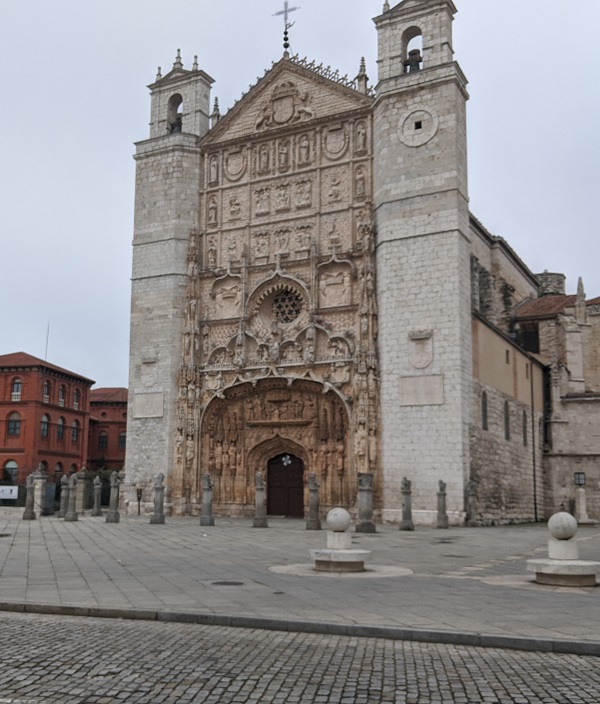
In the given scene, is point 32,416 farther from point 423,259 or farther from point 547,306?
point 423,259

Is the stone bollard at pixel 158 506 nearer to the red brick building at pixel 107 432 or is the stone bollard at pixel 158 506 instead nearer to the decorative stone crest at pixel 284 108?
the decorative stone crest at pixel 284 108

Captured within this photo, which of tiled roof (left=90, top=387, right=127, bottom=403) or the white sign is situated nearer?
the white sign

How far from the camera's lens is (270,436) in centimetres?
3003

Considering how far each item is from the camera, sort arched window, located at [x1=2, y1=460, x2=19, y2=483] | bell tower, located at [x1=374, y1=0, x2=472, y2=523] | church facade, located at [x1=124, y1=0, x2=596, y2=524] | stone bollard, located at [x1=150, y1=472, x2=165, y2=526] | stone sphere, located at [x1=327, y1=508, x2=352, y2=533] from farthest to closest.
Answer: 1. arched window, located at [x1=2, y1=460, x2=19, y2=483]
2. church facade, located at [x1=124, y1=0, x2=596, y2=524]
3. bell tower, located at [x1=374, y1=0, x2=472, y2=523]
4. stone bollard, located at [x1=150, y1=472, x2=165, y2=526]
5. stone sphere, located at [x1=327, y1=508, x2=352, y2=533]

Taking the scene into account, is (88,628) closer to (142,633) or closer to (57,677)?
(142,633)

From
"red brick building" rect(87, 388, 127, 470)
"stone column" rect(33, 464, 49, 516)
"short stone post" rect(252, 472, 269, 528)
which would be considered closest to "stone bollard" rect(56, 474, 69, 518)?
"stone column" rect(33, 464, 49, 516)

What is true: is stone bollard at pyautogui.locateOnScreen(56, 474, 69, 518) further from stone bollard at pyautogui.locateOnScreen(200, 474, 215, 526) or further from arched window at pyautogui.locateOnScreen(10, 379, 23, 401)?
arched window at pyautogui.locateOnScreen(10, 379, 23, 401)

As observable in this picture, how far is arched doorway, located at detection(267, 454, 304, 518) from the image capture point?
98.8 feet

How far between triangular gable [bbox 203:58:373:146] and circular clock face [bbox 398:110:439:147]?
2381 mm

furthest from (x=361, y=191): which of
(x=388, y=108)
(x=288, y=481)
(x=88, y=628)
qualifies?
(x=88, y=628)

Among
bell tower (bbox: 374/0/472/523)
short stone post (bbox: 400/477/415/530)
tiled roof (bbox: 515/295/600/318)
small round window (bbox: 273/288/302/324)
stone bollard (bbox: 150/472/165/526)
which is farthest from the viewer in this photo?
tiled roof (bbox: 515/295/600/318)

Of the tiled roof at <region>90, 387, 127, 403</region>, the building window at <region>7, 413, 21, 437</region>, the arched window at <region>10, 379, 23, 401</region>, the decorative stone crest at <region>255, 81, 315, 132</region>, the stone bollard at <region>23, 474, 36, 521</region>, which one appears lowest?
the stone bollard at <region>23, 474, 36, 521</region>

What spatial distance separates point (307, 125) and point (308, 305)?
304 inches

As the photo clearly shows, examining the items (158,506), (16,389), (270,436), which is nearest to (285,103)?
(270,436)
